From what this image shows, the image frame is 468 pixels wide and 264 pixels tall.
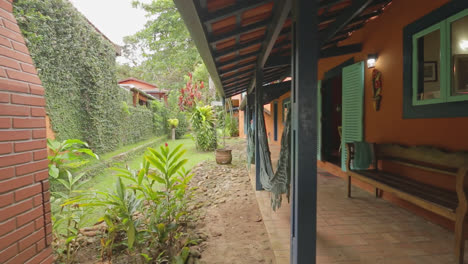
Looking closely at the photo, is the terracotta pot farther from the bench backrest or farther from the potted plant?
the potted plant

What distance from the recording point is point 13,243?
4.91 feet

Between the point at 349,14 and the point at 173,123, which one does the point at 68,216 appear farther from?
the point at 173,123

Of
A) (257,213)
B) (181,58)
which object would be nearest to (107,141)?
(257,213)

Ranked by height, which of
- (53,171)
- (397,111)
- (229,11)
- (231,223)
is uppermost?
(229,11)

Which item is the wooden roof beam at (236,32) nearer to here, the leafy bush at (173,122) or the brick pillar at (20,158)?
the brick pillar at (20,158)

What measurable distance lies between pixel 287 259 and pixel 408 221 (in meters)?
1.62

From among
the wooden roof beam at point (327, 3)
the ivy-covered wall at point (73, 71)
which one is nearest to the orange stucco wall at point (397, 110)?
the wooden roof beam at point (327, 3)

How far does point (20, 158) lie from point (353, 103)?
4.32 meters

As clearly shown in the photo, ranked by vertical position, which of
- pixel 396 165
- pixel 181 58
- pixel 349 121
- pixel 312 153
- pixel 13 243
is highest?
pixel 181 58

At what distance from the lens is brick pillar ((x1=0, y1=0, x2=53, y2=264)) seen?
1.48 metres

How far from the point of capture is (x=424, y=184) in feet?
8.45

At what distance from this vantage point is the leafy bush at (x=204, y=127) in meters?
8.76

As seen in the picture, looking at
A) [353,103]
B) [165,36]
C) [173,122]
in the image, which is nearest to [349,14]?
[353,103]

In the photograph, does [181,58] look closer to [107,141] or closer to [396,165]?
[107,141]
